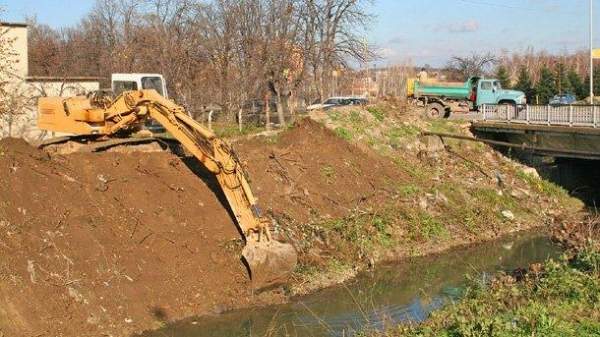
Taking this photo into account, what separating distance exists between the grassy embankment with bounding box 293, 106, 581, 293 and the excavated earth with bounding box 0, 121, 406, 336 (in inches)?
68.8

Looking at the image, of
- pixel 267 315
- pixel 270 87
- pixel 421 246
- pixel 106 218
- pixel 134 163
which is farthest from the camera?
pixel 270 87

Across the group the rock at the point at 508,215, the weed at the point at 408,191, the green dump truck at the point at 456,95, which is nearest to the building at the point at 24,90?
the weed at the point at 408,191

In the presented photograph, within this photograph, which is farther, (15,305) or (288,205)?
(288,205)

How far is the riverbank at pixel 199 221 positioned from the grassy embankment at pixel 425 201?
6 cm

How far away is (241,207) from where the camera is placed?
15.8m

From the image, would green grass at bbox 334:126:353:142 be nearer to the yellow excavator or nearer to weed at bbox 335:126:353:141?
weed at bbox 335:126:353:141

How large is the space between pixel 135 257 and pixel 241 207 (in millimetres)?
2585

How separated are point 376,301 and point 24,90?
16.2 metres

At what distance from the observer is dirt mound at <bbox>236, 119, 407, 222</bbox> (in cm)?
1964

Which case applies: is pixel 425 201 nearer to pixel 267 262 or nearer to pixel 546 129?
pixel 546 129

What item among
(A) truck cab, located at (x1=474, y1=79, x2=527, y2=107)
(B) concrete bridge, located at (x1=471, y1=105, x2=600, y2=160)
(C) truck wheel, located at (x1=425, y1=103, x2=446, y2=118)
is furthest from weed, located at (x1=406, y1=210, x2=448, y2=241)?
(A) truck cab, located at (x1=474, y1=79, x2=527, y2=107)

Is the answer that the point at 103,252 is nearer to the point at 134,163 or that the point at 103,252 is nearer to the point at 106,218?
the point at 106,218

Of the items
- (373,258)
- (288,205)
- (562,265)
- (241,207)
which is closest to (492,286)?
(562,265)

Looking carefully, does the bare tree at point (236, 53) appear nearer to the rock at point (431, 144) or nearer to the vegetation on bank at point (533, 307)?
the rock at point (431, 144)
